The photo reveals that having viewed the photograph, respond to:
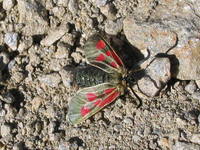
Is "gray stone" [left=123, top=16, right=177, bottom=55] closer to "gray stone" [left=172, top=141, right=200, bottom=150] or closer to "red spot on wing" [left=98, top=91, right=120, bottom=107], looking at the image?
"red spot on wing" [left=98, top=91, right=120, bottom=107]

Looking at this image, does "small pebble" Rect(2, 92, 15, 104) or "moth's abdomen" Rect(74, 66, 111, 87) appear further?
"small pebble" Rect(2, 92, 15, 104)

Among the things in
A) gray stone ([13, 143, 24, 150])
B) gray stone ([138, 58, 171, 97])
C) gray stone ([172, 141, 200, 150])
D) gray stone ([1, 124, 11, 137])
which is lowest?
gray stone ([172, 141, 200, 150])

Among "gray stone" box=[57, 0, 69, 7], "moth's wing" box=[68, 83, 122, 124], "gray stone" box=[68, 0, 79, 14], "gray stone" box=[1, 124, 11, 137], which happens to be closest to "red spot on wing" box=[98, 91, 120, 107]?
"moth's wing" box=[68, 83, 122, 124]

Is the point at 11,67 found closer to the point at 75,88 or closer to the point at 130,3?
the point at 75,88

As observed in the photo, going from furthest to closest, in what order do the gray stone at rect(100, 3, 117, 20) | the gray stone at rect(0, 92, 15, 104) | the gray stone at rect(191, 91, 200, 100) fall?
1. the gray stone at rect(100, 3, 117, 20)
2. the gray stone at rect(0, 92, 15, 104)
3. the gray stone at rect(191, 91, 200, 100)

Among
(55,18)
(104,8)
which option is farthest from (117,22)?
(55,18)

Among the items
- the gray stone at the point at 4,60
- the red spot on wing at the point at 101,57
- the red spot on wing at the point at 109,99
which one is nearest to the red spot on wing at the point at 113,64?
the red spot on wing at the point at 101,57
